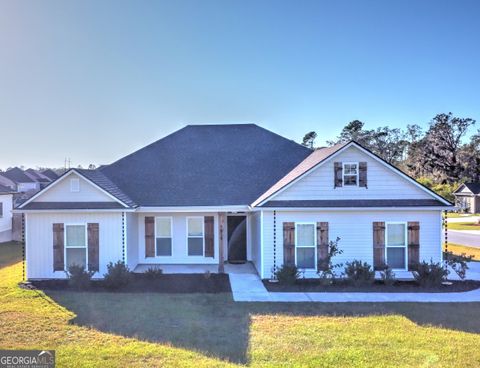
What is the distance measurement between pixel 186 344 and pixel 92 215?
779 cm

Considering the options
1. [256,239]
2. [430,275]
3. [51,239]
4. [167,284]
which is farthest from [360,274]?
[51,239]

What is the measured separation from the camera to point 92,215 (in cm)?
1350

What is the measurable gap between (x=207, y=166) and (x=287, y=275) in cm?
730

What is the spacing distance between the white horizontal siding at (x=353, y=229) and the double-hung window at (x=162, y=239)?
462 cm

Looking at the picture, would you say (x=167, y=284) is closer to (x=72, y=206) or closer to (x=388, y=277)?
(x=72, y=206)

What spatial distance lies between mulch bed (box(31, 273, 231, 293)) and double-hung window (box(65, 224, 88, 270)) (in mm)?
859

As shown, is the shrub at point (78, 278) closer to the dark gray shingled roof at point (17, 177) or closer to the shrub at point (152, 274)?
the shrub at point (152, 274)

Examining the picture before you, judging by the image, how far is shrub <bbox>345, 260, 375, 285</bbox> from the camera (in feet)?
40.5

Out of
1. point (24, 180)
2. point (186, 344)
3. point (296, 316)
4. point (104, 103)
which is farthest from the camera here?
point (24, 180)

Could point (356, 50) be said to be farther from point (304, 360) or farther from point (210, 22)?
point (304, 360)

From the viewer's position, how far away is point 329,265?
1288 centimetres

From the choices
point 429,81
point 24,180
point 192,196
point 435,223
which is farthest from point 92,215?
point 24,180

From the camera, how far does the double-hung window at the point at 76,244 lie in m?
13.5

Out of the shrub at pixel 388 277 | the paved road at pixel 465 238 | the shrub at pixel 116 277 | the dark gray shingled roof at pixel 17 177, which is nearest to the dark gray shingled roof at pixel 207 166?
the shrub at pixel 116 277
